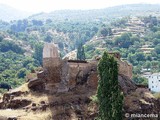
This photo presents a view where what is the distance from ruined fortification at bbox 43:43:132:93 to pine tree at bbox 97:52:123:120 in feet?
21.1

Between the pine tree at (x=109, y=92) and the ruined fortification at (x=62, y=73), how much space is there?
6.42 meters

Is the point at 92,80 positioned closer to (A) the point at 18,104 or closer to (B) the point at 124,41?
(A) the point at 18,104

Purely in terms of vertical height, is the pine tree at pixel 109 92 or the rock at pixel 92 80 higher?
the pine tree at pixel 109 92

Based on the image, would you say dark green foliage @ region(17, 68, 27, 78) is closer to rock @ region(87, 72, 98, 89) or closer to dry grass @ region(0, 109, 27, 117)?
rock @ region(87, 72, 98, 89)

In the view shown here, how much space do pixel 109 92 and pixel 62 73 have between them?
7.92m

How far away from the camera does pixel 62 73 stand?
45625mm

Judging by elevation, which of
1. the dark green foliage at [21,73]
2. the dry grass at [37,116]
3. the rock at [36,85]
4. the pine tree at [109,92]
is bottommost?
the dark green foliage at [21,73]

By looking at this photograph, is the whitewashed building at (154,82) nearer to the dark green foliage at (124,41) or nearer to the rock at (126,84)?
the rock at (126,84)

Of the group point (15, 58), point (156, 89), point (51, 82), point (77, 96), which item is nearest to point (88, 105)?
point (77, 96)

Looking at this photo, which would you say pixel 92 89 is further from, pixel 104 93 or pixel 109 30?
pixel 109 30

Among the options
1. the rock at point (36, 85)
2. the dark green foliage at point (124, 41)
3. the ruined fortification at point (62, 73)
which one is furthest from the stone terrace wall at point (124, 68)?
the dark green foliage at point (124, 41)

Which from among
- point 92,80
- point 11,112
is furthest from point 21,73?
point 11,112

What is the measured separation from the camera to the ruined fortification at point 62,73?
4528cm

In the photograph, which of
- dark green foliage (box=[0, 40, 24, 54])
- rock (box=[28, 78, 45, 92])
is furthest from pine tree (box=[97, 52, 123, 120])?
dark green foliage (box=[0, 40, 24, 54])
